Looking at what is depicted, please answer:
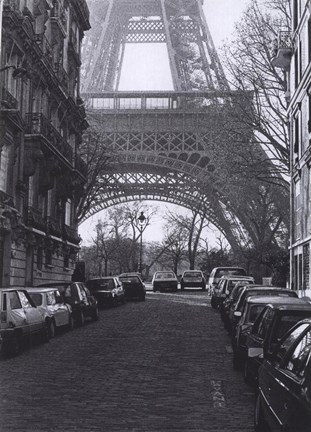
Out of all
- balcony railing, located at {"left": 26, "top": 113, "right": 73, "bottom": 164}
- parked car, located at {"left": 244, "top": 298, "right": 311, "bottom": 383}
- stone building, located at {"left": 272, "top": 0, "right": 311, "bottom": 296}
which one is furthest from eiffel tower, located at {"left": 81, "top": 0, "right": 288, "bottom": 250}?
parked car, located at {"left": 244, "top": 298, "right": 311, "bottom": 383}

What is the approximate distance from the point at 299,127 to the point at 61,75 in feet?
43.7

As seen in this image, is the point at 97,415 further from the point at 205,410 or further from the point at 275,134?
the point at 275,134

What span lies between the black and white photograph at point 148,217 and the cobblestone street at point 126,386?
4 centimetres

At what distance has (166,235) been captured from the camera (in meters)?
88.7

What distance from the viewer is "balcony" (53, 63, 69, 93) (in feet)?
118

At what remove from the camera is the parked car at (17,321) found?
46.3ft

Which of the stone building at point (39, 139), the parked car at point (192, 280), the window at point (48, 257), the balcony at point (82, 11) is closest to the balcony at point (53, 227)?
the stone building at point (39, 139)

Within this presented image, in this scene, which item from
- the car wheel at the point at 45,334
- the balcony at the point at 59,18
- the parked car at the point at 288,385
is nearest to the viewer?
the parked car at the point at 288,385

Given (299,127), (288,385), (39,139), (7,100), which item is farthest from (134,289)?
(288,385)

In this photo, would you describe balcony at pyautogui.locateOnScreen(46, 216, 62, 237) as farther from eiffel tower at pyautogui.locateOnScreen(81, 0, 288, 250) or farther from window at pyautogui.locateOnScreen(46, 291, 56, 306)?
window at pyautogui.locateOnScreen(46, 291, 56, 306)

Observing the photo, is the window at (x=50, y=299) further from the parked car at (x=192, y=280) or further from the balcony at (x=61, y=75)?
the parked car at (x=192, y=280)

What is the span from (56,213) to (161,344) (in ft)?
71.4

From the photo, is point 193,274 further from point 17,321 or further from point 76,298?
point 17,321

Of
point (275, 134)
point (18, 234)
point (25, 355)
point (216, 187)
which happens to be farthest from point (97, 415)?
point (216, 187)
